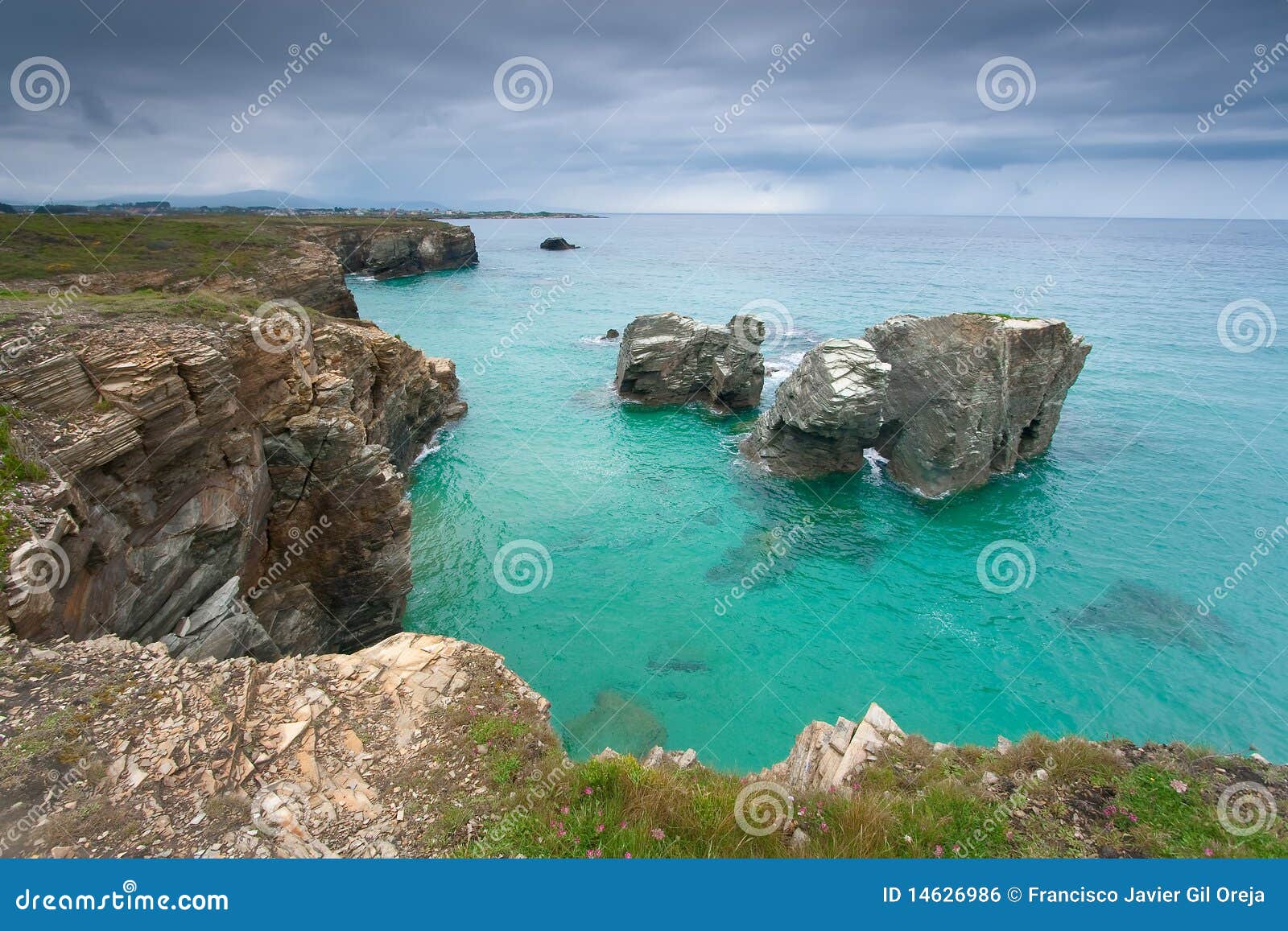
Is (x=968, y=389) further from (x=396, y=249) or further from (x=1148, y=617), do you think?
(x=396, y=249)

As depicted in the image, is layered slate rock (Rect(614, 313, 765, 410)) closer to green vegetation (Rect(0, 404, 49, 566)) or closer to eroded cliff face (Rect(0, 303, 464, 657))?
eroded cliff face (Rect(0, 303, 464, 657))

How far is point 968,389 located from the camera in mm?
29781

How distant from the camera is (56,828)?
281 inches

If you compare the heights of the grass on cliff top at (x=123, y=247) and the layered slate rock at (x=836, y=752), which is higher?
the grass on cliff top at (x=123, y=247)

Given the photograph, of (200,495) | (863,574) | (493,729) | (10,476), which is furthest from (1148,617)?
(10,476)

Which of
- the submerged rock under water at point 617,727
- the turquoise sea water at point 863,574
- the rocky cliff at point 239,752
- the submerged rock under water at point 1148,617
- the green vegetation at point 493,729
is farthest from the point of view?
the submerged rock under water at point 1148,617

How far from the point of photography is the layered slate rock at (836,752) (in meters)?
11.3

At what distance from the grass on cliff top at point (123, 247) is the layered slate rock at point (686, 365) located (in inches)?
1485

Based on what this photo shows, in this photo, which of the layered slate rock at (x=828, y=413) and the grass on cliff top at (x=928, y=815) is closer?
the grass on cliff top at (x=928, y=815)

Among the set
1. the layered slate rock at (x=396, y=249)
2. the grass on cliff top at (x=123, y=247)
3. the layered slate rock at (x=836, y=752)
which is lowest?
the layered slate rock at (x=836, y=752)

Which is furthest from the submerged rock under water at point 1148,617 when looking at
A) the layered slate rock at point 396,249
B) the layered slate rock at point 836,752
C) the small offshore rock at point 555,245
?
the small offshore rock at point 555,245

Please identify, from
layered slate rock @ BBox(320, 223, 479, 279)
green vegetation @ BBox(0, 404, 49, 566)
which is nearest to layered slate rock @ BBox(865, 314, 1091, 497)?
green vegetation @ BBox(0, 404, 49, 566)

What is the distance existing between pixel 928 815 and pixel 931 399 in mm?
26338

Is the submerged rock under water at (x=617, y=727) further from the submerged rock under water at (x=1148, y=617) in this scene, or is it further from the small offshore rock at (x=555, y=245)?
the small offshore rock at (x=555, y=245)
